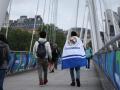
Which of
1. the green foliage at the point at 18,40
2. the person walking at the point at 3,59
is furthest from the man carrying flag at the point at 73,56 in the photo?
the green foliage at the point at 18,40

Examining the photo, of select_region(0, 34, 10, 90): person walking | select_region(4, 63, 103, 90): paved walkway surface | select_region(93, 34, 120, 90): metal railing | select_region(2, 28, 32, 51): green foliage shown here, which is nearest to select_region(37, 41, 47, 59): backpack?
select_region(4, 63, 103, 90): paved walkway surface

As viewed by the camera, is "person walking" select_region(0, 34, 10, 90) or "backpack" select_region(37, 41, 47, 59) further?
"backpack" select_region(37, 41, 47, 59)

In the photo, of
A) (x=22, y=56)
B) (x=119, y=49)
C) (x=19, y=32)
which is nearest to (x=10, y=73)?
(x=22, y=56)

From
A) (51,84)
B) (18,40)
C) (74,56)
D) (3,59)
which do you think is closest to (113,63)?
(3,59)

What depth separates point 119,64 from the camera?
20.3 feet

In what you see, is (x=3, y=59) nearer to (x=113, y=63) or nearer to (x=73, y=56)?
(x=113, y=63)

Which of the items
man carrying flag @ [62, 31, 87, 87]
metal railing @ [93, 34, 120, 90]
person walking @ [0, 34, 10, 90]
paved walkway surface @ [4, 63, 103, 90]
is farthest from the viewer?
man carrying flag @ [62, 31, 87, 87]

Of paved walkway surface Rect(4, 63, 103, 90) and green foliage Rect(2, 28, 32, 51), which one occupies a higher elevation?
green foliage Rect(2, 28, 32, 51)

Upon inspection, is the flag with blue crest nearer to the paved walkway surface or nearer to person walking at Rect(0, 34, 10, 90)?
the paved walkway surface

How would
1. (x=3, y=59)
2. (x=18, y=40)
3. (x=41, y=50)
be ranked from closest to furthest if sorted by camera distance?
(x=3, y=59), (x=41, y=50), (x=18, y=40)

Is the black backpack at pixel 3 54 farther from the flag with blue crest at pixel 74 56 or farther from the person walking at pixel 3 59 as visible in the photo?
the flag with blue crest at pixel 74 56

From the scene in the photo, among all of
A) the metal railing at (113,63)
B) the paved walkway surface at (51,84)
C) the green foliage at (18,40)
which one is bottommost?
the paved walkway surface at (51,84)

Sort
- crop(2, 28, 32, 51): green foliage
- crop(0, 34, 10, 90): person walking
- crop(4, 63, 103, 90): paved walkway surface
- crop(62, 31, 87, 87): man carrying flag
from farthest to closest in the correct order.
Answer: crop(2, 28, 32, 51): green foliage → crop(62, 31, 87, 87): man carrying flag → crop(4, 63, 103, 90): paved walkway surface → crop(0, 34, 10, 90): person walking

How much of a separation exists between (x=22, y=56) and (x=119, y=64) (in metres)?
16.7
